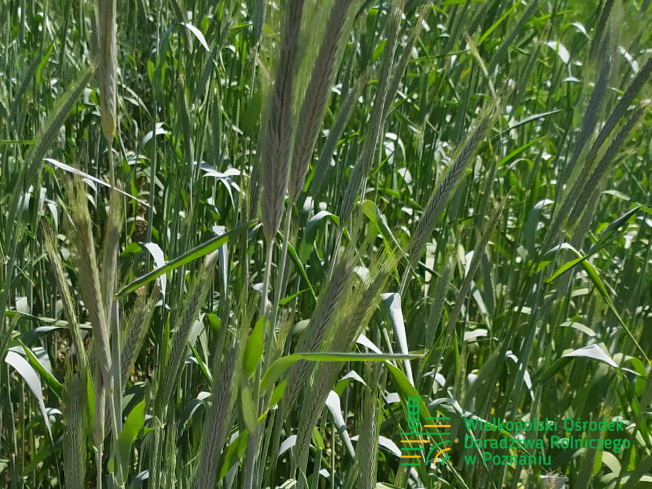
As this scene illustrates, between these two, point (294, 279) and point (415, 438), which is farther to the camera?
point (294, 279)

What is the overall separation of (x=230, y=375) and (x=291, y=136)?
12.1 inches

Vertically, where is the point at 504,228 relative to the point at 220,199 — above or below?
below

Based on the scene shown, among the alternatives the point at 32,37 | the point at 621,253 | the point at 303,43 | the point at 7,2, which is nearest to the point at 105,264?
the point at 303,43

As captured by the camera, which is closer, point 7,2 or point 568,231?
point 568,231

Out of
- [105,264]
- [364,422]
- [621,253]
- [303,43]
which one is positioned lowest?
[621,253]

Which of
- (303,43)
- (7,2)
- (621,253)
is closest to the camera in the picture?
(303,43)

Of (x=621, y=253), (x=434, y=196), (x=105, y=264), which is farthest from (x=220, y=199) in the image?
(x=621, y=253)

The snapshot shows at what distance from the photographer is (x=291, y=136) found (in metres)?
0.63

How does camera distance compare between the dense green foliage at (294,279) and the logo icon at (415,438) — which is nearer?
the dense green foliage at (294,279)

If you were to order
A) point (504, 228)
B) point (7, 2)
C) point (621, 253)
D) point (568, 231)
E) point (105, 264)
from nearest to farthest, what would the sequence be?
1. point (105, 264)
2. point (568, 231)
3. point (7, 2)
4. point (504, 228)
5. point (621, 253)

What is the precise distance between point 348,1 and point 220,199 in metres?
1.13

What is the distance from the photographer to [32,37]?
191 cm

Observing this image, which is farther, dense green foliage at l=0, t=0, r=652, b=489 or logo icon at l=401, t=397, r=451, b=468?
logo icon at l=401, t=397, r=451, b=468

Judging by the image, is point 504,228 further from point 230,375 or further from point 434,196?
point 230,375
